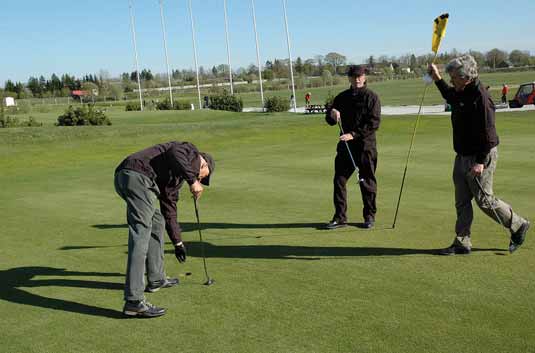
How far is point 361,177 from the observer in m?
8.70

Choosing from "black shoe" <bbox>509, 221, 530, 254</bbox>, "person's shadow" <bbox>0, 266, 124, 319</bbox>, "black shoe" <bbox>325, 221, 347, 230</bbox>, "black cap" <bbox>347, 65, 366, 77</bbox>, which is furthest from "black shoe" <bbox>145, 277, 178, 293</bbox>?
"black cap" <bbox>347, 65, 366, 77</bbox>

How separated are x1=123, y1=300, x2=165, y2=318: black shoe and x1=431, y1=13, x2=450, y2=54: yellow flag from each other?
15.1 ft

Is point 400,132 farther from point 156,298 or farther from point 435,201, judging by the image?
point 156,298

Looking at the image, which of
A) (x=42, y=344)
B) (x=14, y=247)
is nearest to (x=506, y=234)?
(x=42, y=344)

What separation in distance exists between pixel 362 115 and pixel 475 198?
2.32m

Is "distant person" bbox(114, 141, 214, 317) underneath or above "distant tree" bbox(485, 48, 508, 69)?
underneath

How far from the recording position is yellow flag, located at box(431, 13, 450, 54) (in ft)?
23.8

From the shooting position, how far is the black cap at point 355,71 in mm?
8345

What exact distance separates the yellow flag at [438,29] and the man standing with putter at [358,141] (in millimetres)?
1288

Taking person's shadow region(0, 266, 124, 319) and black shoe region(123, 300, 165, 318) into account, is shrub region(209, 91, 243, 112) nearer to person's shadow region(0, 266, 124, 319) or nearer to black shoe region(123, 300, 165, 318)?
person's shadow region(0, 266, 124, 319)

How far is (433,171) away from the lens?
13.4m

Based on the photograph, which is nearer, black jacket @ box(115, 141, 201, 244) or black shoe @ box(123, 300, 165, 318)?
black shoe @ box(123, 300, 165, 318)

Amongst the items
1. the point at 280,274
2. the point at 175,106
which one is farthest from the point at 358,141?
the point at 175,106

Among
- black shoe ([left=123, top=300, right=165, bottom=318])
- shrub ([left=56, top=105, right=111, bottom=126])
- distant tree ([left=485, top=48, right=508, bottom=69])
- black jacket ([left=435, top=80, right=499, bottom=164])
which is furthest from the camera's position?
distant tree ([left=485, top=48, right=508, bottom=69])
